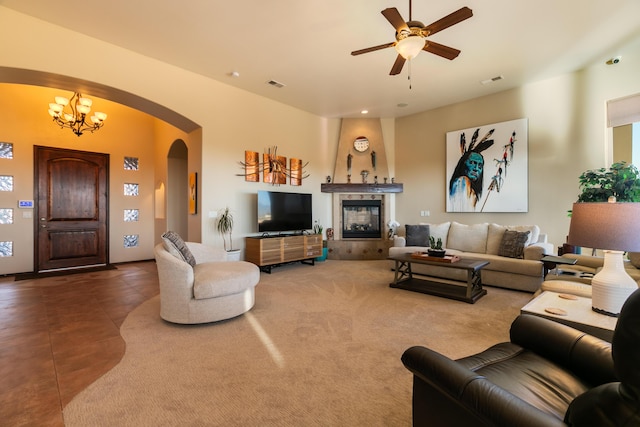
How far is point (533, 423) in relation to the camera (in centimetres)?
83

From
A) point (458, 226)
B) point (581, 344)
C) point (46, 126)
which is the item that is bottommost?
point (581, 344)

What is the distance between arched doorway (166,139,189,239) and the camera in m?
6.56

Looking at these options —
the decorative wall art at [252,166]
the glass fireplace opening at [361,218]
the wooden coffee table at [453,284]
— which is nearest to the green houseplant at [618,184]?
the wooden coffee table at [453,284]

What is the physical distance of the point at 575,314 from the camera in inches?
72.5

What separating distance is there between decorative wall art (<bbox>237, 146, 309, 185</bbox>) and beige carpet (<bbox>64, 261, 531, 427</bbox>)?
266 cm

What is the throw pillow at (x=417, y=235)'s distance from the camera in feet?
17.9

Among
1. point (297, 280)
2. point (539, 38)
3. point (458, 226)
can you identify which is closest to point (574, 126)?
point (539, 38)

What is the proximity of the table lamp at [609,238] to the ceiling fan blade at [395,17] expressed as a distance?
6.72ft

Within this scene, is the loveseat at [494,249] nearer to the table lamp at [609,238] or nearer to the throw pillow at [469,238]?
the throw pillow at [469,238]

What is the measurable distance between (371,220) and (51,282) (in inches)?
243

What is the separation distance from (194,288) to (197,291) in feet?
0.16

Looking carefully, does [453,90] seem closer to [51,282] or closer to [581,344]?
[581,344]

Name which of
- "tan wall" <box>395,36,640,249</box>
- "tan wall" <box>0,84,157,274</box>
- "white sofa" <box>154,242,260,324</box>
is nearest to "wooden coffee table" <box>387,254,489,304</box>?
"tan wall" <box>395,36,640,249</box>

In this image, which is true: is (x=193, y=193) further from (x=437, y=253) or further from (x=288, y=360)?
(x=437, y=253)
